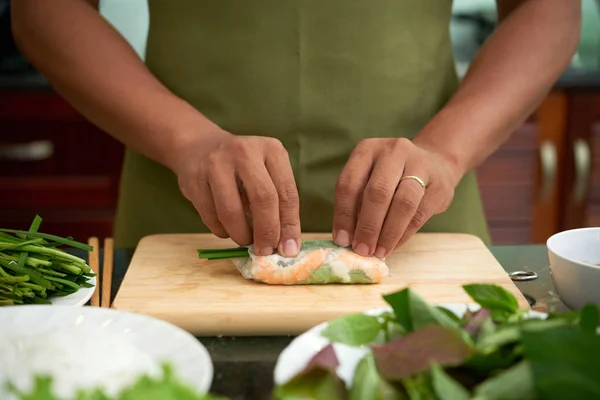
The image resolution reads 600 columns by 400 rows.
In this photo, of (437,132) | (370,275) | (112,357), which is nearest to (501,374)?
(112,357)

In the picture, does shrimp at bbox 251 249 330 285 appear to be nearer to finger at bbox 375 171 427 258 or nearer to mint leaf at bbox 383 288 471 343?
finger at bbox 375 171 427 258

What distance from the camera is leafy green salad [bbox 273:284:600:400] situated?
2.12 feet

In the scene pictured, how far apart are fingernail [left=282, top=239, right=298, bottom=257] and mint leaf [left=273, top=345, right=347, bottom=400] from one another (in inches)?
18.9

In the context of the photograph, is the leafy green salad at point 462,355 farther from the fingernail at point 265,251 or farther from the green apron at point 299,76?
the green apron at point 299,76

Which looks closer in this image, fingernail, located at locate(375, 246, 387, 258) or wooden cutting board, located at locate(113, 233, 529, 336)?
wooden cutting board, located at locate(113, 233, 529, 336)

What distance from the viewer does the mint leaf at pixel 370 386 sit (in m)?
0.71

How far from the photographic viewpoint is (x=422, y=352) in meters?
0.74

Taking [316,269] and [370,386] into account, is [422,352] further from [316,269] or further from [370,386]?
[316,269]

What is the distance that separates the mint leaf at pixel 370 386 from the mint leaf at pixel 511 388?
9cm

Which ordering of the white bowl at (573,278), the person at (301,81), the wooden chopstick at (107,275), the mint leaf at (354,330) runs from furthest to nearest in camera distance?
1. the person at (301,81)
2. the wooden chopstick at (107,275)
3. the white bowl at (573,278)
4. the mint leaf at (354,330)

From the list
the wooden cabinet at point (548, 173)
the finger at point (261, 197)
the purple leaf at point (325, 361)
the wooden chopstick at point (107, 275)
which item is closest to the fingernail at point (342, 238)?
the finger at point (261, 197)

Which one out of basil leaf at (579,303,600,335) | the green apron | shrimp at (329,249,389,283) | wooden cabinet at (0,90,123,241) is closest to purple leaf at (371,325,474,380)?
basil leaf at (579,303,600,335)

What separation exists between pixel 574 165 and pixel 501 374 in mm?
2053

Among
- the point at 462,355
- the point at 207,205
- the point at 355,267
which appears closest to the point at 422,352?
the point at 462,355
